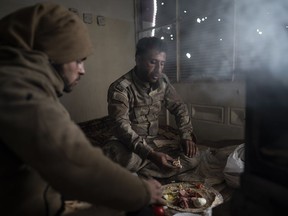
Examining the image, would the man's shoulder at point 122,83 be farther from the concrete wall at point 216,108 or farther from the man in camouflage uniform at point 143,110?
the concrete wall at point 216,108

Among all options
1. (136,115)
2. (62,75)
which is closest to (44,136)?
(62,75)

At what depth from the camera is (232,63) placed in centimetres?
340

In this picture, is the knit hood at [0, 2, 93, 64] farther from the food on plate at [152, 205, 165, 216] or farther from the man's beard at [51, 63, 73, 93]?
the food on plate at [152, 205, 165, 216]

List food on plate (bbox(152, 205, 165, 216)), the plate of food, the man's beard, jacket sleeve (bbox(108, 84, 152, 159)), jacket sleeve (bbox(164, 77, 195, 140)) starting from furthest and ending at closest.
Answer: jacket sleeve (bbox(164, 77, 195, 140))
jacket sleeve (bbox(108, 84, 152, 159))
the plate of food
food on plate (bbox(152, 205, 165, 216))
the man's beard

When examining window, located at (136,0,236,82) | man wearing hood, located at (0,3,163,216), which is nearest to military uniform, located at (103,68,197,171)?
window, located at (136,0,236,82)

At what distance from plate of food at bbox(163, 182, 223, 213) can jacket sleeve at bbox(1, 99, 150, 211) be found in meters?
1.09

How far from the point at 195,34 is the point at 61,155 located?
355cm

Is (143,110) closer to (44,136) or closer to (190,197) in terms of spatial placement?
(190,197)

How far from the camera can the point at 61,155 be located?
73cm

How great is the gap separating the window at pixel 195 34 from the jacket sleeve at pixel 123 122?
1.66 m

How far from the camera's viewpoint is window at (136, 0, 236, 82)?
3427mm

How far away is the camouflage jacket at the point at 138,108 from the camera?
2.42 metres

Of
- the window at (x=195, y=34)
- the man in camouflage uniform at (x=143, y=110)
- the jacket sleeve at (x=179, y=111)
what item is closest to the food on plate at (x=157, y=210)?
the man in camouflage uniform at (x=143, y=110)

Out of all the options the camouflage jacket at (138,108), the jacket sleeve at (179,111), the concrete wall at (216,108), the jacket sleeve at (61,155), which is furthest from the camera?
the concrete wall at (216,108)
